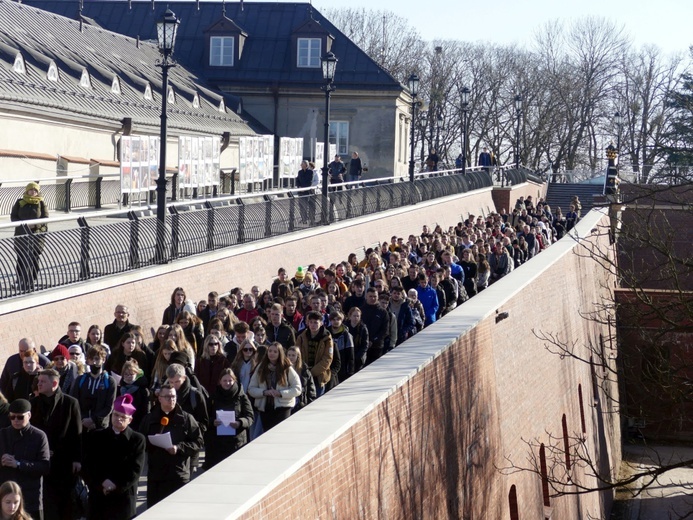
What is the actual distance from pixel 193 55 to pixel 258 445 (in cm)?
5367

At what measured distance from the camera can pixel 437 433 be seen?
1352cm

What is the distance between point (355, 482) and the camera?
10.1 m

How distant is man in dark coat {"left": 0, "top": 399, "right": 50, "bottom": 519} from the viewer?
9.05 metres

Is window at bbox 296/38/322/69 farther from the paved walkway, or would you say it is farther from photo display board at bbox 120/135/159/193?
photo display board at bbox 120/135/159/193

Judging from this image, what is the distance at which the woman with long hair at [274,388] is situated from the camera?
460 inches

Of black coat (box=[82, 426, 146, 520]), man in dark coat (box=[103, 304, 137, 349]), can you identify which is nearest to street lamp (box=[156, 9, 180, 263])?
man in dark coat (box=[103, 304, 137, 349])

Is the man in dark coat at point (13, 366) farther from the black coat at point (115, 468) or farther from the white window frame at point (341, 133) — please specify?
the white window frame at point (341, 133)

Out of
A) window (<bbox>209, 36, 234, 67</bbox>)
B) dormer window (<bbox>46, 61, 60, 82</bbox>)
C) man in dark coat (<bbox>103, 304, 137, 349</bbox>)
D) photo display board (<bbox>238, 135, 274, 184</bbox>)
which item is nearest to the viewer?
man in dark coat (<bbox>103, 304, 137, 349</bbox>)

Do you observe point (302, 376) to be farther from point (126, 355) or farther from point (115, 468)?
point (115, 468)

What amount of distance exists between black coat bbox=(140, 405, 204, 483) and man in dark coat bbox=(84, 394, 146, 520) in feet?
1.35

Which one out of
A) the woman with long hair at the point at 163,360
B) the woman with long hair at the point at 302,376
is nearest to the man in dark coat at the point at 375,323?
the woman with long hair at the point at 302,376

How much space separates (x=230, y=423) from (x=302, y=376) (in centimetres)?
156

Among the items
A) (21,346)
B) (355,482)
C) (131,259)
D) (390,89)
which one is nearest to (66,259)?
(131,259)

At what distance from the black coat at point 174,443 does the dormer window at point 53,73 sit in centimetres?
2824
